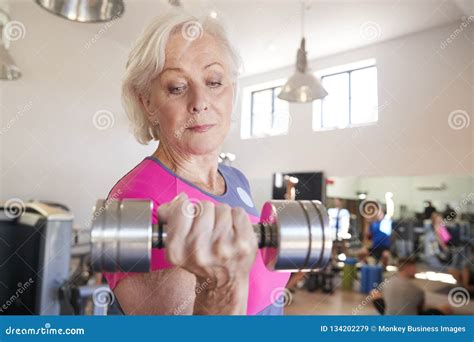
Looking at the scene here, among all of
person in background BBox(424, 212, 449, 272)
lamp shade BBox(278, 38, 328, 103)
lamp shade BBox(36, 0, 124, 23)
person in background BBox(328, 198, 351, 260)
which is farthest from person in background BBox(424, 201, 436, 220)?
lamp shade BBox(36, 0, 124, 23)

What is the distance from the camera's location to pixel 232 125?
2.36ft

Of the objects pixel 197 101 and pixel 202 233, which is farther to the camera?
pixel 197 101

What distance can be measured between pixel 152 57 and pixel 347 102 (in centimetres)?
49

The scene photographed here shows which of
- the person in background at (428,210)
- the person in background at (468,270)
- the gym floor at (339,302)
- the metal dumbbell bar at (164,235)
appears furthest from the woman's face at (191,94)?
the person in background at (468,270)

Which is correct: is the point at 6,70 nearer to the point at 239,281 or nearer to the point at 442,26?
the point at 239,281

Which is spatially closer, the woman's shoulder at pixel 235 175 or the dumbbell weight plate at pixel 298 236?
the dumbbell weight plate at pixel 298 236

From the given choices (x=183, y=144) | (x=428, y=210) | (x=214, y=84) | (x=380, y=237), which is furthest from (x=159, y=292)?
(x=428, y=210)

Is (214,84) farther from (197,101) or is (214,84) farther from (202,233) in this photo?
(202,233)

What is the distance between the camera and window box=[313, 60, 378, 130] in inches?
35.3

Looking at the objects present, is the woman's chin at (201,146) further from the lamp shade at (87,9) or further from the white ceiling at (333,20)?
the lamp shade at (87,9)

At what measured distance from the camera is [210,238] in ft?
1.47

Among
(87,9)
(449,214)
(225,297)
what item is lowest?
(225,297)

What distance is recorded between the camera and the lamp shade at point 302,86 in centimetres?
85

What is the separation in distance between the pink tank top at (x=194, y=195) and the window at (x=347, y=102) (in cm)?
28
